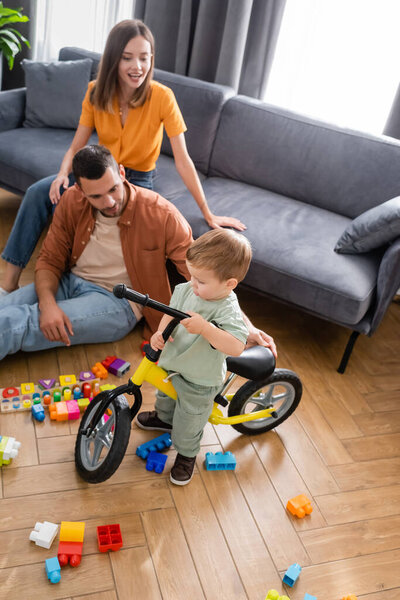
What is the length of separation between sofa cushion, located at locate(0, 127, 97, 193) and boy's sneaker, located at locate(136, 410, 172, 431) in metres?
1.40

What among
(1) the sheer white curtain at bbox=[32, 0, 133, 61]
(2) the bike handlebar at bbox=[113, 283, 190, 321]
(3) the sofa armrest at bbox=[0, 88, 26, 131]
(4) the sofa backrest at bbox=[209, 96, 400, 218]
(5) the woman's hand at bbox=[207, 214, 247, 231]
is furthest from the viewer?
(1) the sheer white curtain at bbox=[32, 0, 133, 61]

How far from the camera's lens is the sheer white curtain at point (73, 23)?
377 cm

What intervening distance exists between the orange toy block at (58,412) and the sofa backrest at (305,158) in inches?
66.5

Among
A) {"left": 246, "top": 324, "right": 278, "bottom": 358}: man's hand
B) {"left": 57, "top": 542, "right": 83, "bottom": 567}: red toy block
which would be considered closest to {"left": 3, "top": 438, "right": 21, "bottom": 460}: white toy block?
{"left": 57, "top": 542, "right": 83, "bottom": 567}: red toy block

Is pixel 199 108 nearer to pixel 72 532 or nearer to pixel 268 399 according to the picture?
pixel 268 399

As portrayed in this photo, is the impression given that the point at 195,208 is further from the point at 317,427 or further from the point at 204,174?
the point at 317,427

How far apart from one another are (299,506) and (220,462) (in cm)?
30

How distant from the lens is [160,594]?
153 cm

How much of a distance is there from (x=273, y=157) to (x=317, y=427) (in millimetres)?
1483

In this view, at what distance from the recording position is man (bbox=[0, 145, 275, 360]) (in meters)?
2.11

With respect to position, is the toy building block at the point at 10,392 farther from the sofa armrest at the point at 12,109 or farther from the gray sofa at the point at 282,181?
the sofa armrest at the point at 12,109

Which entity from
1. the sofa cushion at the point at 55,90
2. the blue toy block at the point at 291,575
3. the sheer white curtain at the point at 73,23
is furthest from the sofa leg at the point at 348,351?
the sheer white curtain at the point at 73,23

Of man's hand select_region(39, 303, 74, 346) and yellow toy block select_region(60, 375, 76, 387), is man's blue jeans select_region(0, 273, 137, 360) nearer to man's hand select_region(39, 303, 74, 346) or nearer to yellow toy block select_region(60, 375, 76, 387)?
man's hand select_region(39, 303, 74, 346)

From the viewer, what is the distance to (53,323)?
2.11 m
